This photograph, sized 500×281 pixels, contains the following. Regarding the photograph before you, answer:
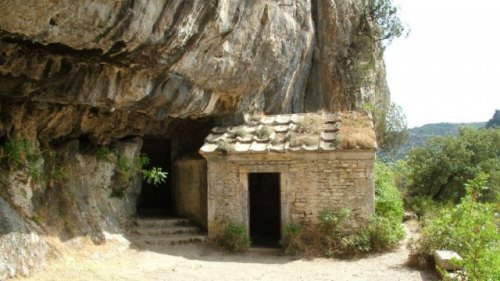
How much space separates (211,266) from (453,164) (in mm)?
12863

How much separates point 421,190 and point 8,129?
16216 millimetres

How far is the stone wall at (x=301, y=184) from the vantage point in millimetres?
11031

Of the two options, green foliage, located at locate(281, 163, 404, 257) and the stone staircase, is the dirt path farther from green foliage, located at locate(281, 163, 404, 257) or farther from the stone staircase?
the stone staircase

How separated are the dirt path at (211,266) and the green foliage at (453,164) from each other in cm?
887

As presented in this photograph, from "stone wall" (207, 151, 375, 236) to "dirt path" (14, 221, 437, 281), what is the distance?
3.48 feet

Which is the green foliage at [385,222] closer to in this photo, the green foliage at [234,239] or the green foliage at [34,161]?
the green foliage at [234,239]

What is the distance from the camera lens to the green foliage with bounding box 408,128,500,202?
18875 mm

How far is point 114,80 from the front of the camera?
8789 mm

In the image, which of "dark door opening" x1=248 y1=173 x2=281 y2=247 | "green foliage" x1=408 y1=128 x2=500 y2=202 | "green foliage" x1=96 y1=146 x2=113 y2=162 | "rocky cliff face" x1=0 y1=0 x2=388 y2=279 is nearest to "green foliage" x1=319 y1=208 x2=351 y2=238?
"rocky cliff face" x1=0 y1=0 x2=388 y2=279

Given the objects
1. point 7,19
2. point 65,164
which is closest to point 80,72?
point 7,19

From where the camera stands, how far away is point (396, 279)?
349 inches

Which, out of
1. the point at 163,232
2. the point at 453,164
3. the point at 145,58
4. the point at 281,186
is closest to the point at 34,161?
the point at 145,58

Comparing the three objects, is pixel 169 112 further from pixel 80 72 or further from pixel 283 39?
pixel 283 39

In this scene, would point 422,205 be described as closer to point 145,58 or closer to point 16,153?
point 145,58
